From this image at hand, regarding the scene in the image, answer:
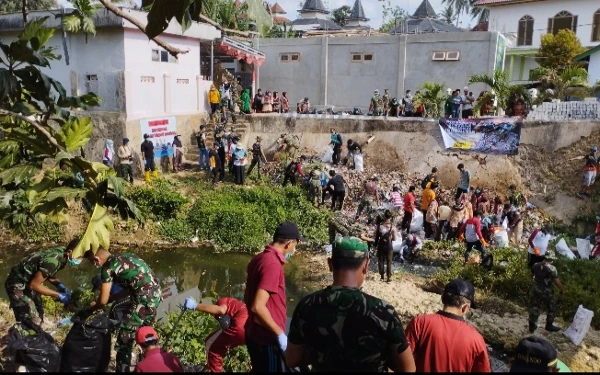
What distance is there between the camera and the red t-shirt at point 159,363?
343 centimetres

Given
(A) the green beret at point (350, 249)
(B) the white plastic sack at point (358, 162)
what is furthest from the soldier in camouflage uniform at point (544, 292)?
(B) the white plastic sack at point (358, 162)

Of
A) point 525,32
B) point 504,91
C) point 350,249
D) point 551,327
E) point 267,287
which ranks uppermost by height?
point 525,32

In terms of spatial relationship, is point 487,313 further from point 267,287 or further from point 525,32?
point 525,32

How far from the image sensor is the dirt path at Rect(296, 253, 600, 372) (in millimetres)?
6926

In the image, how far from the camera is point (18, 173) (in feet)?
11.3

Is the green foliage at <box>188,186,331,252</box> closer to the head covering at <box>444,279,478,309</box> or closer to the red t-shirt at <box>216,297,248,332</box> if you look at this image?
the red t-shirt at <box>216,297,248,332</box>

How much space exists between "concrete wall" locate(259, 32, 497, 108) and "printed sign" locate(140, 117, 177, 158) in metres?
6.83

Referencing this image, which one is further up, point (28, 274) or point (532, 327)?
point (28, 274)

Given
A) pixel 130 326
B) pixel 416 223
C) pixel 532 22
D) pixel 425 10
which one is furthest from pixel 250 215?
pixel 425 10

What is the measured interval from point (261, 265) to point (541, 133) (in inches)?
536

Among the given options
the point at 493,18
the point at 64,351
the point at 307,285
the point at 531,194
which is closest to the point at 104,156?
the point at 307,285

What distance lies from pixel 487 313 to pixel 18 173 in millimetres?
7206

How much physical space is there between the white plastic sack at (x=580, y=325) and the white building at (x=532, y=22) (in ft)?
66.3

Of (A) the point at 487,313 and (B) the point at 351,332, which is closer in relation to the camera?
(B) the point at 351,332
